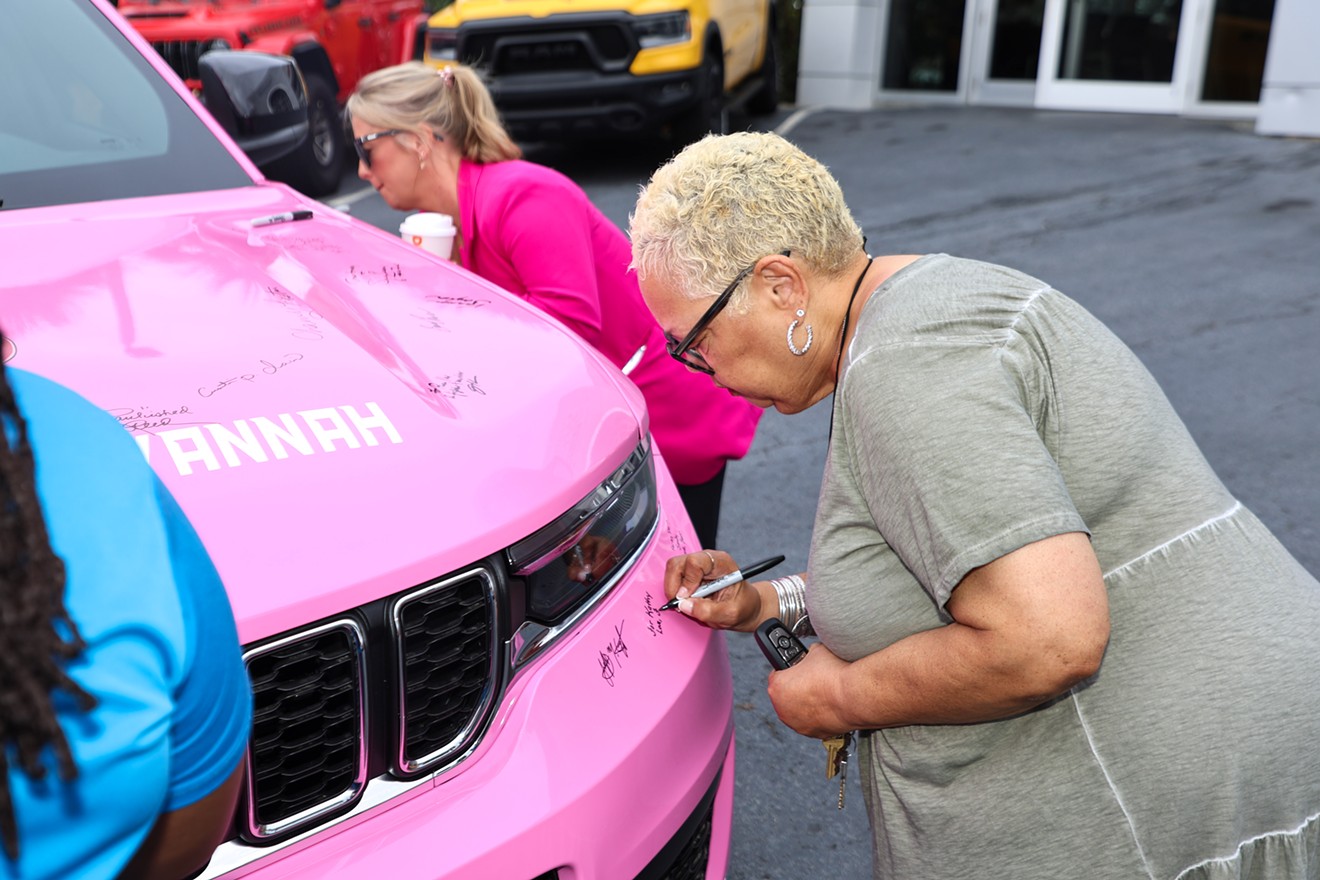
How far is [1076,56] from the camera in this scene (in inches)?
527

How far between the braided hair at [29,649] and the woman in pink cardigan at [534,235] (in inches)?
75.9

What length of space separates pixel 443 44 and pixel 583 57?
1.11 m

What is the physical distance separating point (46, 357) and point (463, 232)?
141 centimetres

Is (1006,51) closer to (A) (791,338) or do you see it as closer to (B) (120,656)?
(A) (791,338)

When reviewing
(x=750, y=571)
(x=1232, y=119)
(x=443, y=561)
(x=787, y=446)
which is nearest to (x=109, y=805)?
(x=443, y=561)

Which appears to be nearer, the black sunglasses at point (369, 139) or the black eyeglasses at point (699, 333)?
the black eyeglasses at point (699, 333)

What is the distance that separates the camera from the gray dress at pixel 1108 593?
1345 millimetres

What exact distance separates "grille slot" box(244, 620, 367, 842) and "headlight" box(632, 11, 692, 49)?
798 cm

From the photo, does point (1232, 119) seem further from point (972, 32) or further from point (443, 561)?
point (443, 561)

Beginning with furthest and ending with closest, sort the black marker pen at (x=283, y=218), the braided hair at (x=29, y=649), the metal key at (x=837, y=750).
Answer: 1. the black marker pen at (x=283, y=218)
2. the metal key at (x=837, y=750)
3. the braided hair at (x=29, y=649)
